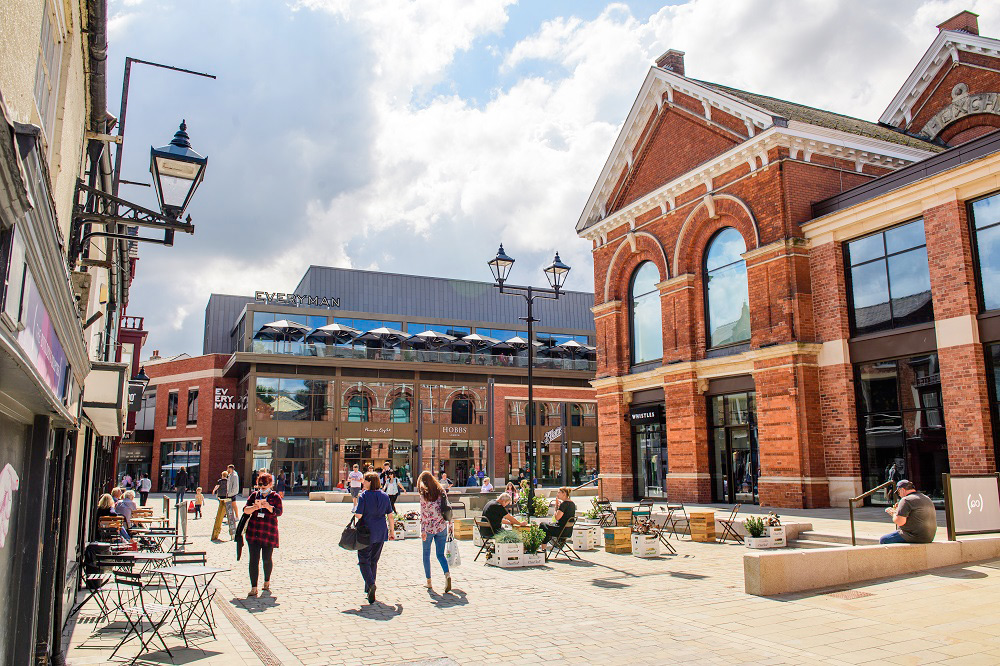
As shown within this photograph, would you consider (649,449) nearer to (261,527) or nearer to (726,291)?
(726,291)

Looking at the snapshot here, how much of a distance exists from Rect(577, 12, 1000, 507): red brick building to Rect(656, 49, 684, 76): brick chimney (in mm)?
58

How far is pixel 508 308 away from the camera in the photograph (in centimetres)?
5953

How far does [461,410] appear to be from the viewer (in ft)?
153

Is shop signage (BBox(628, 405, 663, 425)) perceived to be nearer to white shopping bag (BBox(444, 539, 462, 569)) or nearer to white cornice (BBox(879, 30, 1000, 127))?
white cornice (BBox(879, 30, 1000, 127))

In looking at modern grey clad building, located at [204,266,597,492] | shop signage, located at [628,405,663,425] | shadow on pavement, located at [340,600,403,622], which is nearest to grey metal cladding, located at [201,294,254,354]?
modern grey clad building, located at [204,266,597,492]

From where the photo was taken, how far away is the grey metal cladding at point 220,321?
54125 mm

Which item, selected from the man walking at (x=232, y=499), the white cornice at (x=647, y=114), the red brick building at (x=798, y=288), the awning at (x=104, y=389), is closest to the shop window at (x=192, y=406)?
the man walking at (x=232, y=499)

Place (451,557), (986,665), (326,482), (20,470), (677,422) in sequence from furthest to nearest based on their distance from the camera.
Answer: (326,482)
(677,422)
(451,557)
(986,665)
(20,470)

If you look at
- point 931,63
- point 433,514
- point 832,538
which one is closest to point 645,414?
point 832,538

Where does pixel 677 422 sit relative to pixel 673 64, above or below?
below

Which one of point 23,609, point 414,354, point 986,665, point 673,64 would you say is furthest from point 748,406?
point 414,354

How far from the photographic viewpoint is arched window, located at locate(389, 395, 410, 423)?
147 ft

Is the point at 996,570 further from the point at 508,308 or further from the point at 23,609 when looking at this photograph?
the point at 508,308

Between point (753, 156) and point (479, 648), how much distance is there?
1689 cm
